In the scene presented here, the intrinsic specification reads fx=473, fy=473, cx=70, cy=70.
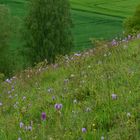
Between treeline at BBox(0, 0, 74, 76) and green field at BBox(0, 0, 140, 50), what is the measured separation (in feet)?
19.5

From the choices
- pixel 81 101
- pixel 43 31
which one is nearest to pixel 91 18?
pixel 43 31

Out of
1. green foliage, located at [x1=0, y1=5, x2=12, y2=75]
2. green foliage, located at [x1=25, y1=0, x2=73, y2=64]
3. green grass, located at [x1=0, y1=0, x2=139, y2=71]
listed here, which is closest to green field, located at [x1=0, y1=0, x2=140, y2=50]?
green grass, located at [x1=0, y1=0, x2=139, y2=71]

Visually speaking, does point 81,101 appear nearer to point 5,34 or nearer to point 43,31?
point 5,34

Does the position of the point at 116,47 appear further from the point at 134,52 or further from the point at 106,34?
the point at 106,34

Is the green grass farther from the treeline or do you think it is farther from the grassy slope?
the grassy slope

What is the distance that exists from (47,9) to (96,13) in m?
31.8

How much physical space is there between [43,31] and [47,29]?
689 millimetres

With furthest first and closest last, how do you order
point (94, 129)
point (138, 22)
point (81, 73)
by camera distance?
point (138, 22), point (81, 73), point (94, 129)

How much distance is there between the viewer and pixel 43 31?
7262cm

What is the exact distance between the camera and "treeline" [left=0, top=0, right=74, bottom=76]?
70750 mm

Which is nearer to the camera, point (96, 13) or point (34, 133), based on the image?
point (34, 133)

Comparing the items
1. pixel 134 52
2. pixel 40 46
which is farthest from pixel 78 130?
pixel 40 46

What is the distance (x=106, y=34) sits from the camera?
8556 cm

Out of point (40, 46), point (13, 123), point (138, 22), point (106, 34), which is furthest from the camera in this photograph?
point (106, 34)
